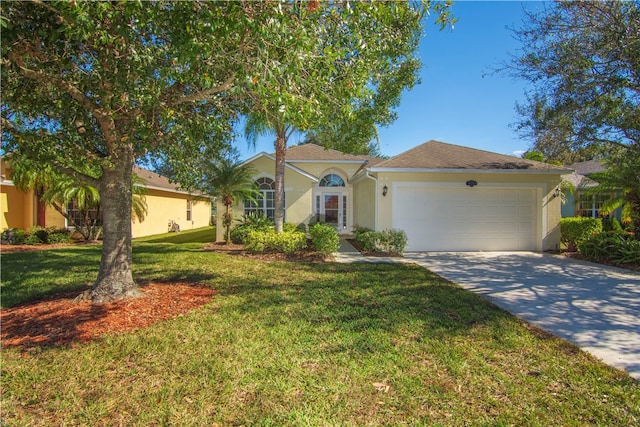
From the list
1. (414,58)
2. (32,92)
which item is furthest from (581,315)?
(32,92)

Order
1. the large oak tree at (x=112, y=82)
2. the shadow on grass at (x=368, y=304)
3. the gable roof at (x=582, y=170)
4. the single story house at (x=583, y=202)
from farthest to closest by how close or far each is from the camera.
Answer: the gable roof at (x=582, y=170)
the single story house at (x=583, y=202)
the shadow on grass at (x=368, y=304)
the large oak tree at (x=112, y=82)

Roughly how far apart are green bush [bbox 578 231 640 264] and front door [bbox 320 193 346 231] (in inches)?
430

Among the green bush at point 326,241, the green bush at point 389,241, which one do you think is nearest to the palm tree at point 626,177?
the green bush at point 389,241

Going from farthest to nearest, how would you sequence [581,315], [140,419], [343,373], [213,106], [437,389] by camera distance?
[213,106] < [581,315] < [343,373] < [437,389] < [140,419]

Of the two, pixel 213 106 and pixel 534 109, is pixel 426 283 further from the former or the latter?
pixel 534 109

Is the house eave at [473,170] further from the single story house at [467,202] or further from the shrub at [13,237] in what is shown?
the shrub at [13,237]

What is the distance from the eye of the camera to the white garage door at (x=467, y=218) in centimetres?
1233

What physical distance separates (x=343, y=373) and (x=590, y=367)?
265 centimetres

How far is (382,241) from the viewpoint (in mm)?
11516

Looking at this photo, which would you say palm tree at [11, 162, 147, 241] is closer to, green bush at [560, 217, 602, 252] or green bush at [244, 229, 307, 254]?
green bush at [244, 229, 307, 254]

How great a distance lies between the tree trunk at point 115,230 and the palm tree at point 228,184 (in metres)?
7.48

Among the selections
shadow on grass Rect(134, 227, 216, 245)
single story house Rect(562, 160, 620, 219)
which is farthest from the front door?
single story house Rect(562, 160, 620, 219)

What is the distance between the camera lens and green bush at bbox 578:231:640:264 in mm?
9352

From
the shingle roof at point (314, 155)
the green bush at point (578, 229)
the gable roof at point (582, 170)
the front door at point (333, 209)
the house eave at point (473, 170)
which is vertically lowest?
the green bush at point (578, 229)
